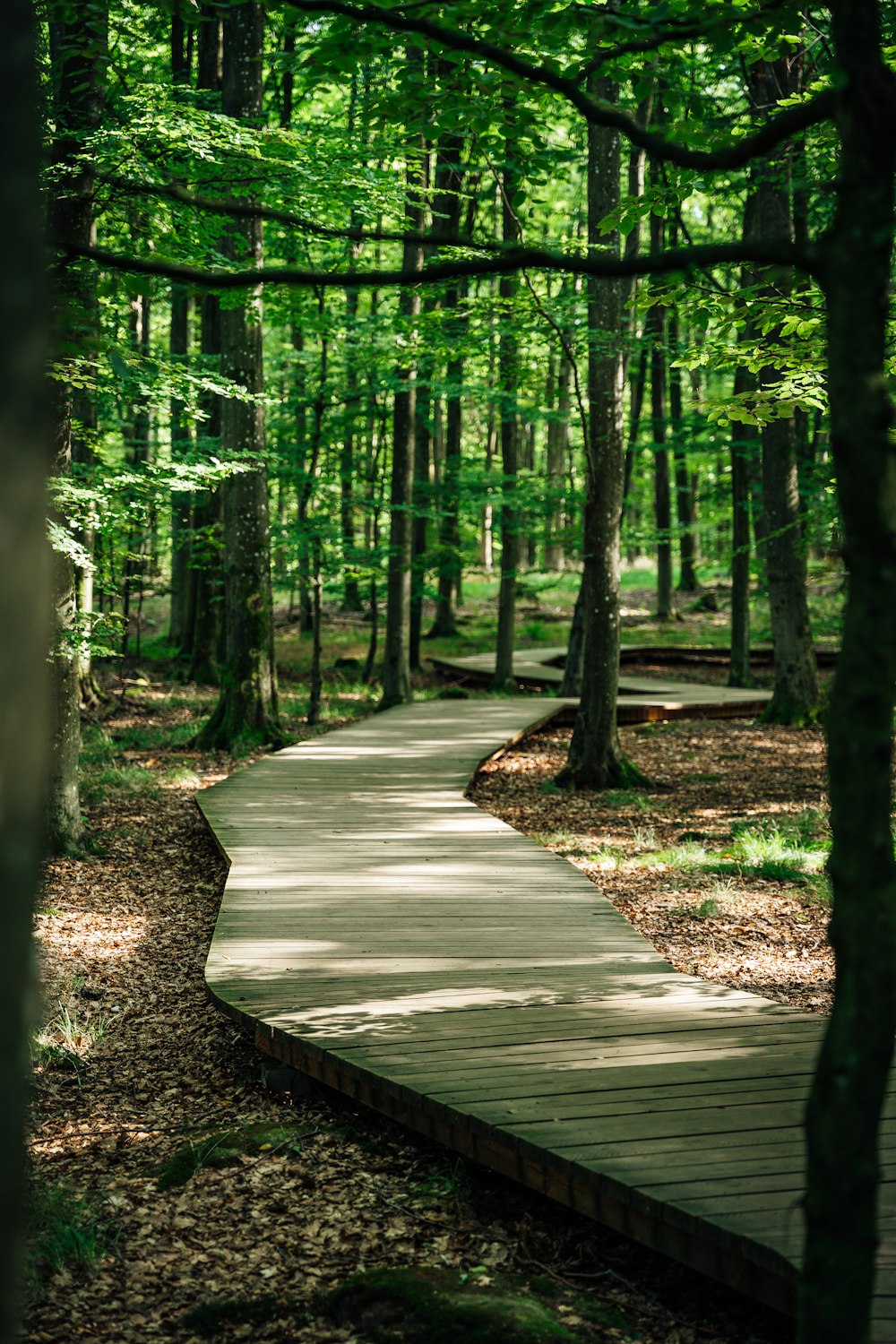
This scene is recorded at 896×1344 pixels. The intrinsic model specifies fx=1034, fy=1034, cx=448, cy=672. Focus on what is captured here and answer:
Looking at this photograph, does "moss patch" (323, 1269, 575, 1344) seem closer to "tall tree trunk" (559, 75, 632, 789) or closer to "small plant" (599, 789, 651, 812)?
"small plant" (599, 789, 651, 812)

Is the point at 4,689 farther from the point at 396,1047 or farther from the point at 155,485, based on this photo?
the point at 155,485

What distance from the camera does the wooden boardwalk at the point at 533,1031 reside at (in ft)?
9.93

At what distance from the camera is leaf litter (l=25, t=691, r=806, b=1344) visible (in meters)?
3.09

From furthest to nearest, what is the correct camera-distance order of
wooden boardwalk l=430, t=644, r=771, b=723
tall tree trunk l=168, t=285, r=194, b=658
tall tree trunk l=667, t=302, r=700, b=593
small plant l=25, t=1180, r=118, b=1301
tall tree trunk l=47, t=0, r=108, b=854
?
tall tree trunk l=667, t=302, r=700, b=593, tall tree trunk l=168, t=285, r=194, b=658, wooden boardwalk l=430, t=644, r=771, b=723, tall tree trunk l=47, t=0, r=108, b=854, small plant l=25, t=1180, r=118, b=1301

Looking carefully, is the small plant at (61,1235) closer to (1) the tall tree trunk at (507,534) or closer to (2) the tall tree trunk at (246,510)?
(2) the tall tree trunk at (246,510)

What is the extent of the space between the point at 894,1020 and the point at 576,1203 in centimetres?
163

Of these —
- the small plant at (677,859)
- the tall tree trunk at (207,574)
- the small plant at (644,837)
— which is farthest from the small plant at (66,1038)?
the tall tree trunk at (207,574)

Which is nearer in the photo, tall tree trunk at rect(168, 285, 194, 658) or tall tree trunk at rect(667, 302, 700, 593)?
tall tree trunk at rect(168, 285, 194, 658)

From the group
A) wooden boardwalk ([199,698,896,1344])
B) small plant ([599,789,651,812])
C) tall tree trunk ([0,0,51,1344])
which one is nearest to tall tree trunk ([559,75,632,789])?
small plant ([599,789,651,812])

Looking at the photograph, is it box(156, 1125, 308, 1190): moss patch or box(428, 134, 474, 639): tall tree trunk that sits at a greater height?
box(428, 134, 474, 639): tall tree trunk

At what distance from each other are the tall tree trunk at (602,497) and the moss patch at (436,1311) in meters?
7.67

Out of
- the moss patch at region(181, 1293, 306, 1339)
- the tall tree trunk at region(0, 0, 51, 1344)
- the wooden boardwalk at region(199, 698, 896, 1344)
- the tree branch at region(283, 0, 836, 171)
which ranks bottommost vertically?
the moss patch at region(181, 1293, 306, 1339)

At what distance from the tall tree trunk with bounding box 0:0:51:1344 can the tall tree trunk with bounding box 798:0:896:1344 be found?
55.9 inches

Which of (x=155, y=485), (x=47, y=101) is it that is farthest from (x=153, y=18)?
(x=155, y=485)
